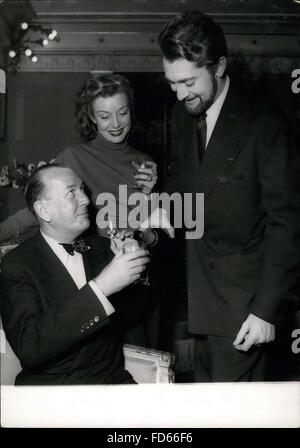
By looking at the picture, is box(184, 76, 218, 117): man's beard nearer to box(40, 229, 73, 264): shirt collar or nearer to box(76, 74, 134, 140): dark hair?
box(76, 74, 134, 140): dark hair

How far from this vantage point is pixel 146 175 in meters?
2.28

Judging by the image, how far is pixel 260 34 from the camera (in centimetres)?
222

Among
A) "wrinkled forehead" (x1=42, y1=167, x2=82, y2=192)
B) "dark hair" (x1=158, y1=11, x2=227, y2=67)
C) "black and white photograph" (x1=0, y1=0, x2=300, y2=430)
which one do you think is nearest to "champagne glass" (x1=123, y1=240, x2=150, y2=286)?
"black and white photograph" (x1=0, y1=0, x2=300, y2=430)

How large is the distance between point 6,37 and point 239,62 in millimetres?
1169

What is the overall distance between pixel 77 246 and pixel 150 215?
16.4 inches

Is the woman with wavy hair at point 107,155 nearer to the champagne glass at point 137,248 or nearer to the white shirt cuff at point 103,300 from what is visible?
the champagne glass at point 137,248

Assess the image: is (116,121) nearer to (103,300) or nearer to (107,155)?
(107,155)

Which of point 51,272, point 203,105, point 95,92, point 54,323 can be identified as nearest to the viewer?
point 54,323

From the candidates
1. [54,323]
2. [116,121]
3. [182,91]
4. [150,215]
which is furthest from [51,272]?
[182,91]

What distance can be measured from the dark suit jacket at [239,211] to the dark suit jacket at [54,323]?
0.46 m

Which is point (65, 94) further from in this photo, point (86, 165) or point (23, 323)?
point (23, 323)

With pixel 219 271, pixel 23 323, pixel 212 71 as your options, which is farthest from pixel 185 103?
pixel 23 323

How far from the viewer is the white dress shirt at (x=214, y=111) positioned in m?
2.13

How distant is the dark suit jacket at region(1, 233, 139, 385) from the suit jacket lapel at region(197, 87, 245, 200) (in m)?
0.68
